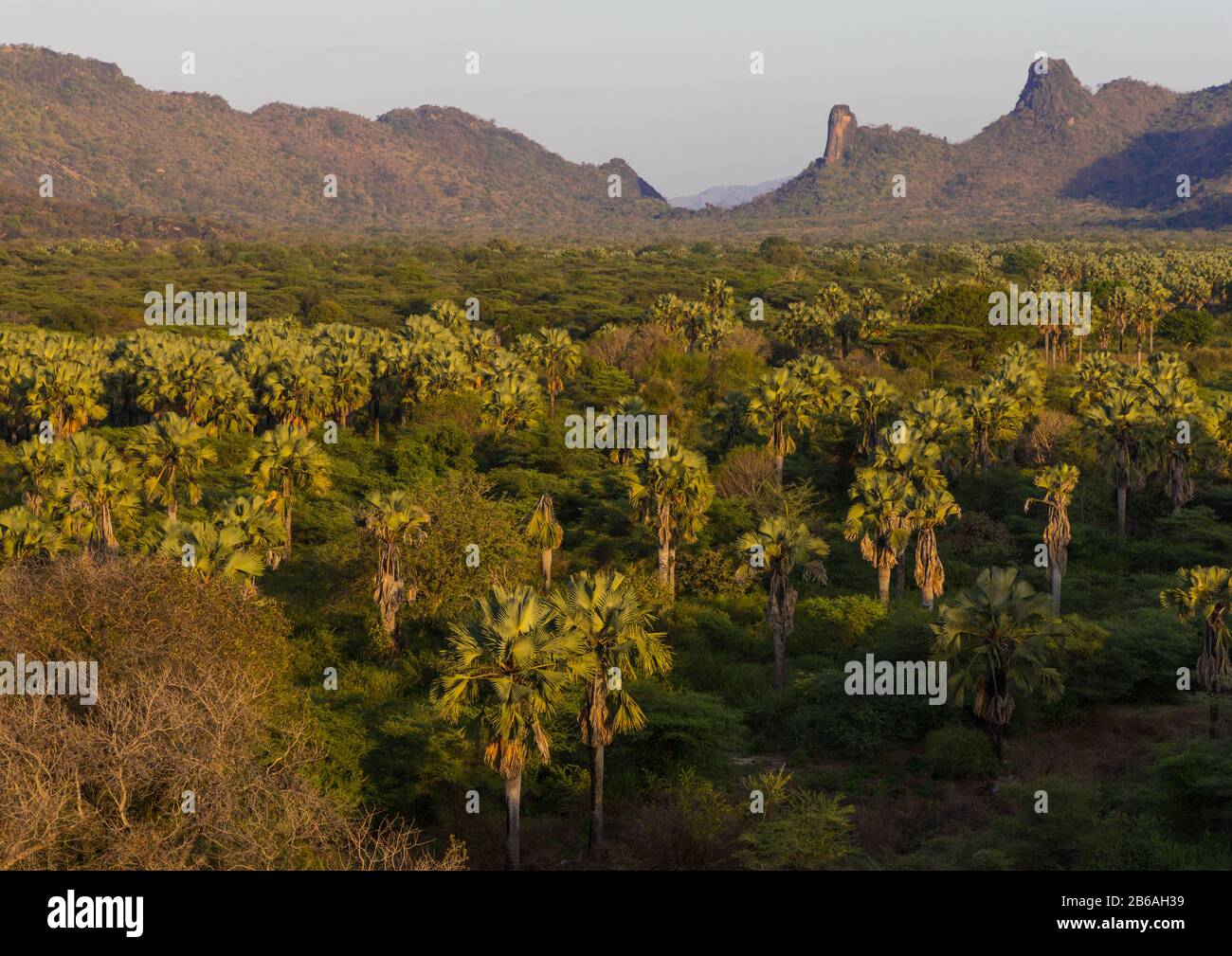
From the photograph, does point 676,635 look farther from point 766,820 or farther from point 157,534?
point 157,534

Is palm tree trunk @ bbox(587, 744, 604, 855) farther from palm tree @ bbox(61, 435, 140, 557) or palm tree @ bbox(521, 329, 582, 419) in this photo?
palm tree @ bbox(521, 329, 582, 419)

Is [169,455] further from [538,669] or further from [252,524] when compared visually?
[538,669]

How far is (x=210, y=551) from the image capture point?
33.6 m

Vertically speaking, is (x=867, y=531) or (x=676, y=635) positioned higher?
(x=867, y=531)

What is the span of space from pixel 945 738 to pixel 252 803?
19.5m

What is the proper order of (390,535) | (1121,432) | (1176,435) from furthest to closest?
(1176,435), (1121,432), (390,535)

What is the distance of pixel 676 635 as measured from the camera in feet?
141

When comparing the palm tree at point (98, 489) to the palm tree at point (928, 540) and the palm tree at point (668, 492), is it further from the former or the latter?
the palm tree at point (928, 540)

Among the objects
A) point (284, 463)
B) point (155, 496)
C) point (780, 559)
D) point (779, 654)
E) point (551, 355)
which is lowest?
point (779, 654)

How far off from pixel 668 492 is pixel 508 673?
21.8 metres

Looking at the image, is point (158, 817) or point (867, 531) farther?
point (867, 531)

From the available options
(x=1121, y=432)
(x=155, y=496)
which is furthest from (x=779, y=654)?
(x=155, y=496)

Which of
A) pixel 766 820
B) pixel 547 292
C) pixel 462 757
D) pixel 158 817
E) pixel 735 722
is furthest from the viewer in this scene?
pixel 547 292
